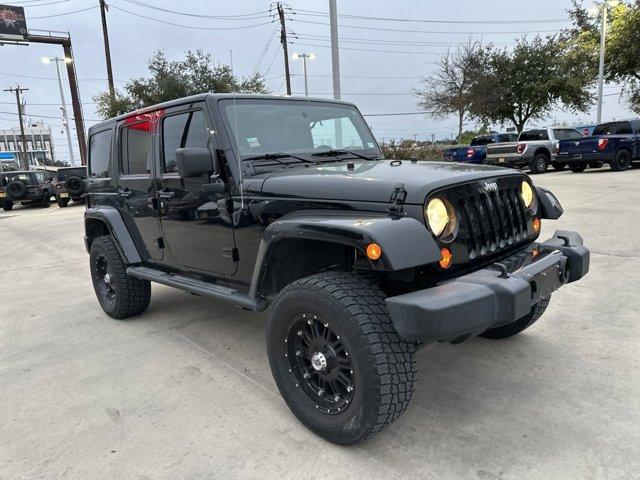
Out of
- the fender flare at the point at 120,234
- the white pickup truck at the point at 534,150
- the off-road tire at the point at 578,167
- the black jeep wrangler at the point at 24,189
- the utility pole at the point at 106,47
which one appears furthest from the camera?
the utility pole at the point at 106,47

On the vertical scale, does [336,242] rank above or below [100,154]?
below

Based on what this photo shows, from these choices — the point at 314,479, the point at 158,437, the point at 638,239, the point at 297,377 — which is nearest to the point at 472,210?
the point at 297,377

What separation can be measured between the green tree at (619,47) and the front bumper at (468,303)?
27.2m

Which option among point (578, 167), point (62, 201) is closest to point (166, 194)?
point (578, 167)

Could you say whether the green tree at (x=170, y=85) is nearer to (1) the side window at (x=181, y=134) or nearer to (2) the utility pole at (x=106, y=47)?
(2) the utility pole at (x=106, y=47)

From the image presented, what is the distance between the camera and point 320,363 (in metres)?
2.45

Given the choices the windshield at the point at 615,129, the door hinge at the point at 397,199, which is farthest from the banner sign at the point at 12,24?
the door hinge at the point at 397,199

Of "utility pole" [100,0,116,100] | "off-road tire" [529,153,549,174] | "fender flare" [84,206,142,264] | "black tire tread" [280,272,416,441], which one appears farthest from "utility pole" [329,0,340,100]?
"utility pole" [100,0,116,100]

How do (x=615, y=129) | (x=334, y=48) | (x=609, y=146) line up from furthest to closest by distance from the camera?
(x=615, y=129) < (x=609, y=146) < (x=334, y=48)

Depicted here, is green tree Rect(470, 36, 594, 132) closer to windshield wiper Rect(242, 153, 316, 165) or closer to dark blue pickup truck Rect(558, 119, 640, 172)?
dark blue pickup truck Rect(558, 119, 640, 172)

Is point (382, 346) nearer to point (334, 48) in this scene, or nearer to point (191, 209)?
point (191, 209)

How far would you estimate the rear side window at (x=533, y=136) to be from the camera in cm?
1786

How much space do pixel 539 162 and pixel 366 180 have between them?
56.5 ft

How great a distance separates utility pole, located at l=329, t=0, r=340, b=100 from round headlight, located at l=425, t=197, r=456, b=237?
10360 mm
